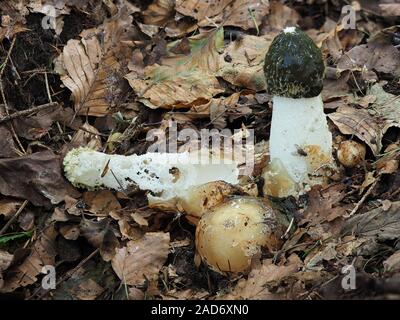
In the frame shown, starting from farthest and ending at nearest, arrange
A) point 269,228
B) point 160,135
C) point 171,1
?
point 171,1 → point 160,135 → point 269,228

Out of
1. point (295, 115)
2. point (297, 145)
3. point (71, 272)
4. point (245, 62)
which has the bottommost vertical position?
point (71, 272)

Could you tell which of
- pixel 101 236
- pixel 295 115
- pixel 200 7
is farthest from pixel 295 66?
pixel 200 7

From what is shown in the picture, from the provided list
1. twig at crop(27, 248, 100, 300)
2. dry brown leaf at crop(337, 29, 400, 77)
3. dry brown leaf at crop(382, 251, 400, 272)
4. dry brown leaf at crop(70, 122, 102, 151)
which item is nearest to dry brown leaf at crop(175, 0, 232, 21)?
dry brown leaf at crop(337, 29, 400, 77)

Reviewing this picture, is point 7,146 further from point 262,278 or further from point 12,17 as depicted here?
point 262,278

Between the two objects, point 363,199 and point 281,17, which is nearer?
point 363,199

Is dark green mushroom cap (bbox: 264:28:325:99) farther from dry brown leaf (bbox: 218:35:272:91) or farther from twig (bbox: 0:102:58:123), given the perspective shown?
twig (bbox: 0:102:58:123)

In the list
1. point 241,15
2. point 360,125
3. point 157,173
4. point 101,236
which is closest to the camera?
point 101,236

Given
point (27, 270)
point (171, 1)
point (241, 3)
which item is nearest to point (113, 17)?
point (171, 1)

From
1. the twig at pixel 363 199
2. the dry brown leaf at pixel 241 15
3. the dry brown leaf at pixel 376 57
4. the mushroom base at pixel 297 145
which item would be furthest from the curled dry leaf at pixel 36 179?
the dry brown leaf at pixel 376 57
